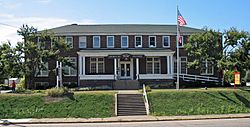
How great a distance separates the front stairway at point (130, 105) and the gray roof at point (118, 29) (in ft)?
59.8

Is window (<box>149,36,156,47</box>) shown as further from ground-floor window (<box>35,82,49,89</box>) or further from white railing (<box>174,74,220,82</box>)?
ground-floor window (<box>35,82,49,89</box>)

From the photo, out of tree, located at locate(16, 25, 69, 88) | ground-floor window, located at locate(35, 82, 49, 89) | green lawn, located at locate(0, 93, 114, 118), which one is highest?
tree, located at locate(16, 25, 69, 88)

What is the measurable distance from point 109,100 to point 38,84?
19407 millimetres

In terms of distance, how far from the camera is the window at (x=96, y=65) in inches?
1730

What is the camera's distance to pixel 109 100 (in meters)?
27.2

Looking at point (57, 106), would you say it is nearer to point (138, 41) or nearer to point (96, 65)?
point (96, 65)

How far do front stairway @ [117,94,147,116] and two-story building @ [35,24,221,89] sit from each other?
1202 centimetres

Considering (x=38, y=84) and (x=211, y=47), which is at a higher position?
(x=211, y=47)

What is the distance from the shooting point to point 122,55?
40906 mm

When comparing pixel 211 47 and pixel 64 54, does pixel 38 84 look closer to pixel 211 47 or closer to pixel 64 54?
pixel 64 54

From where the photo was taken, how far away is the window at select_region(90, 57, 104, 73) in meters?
43.9

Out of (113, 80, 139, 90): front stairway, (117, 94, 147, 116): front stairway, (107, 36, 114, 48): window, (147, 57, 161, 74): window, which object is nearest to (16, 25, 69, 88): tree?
(113, 80, 139, 90): front stairway

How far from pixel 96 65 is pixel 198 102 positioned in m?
19.1

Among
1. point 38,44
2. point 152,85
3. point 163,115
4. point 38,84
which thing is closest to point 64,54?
point 38,84
